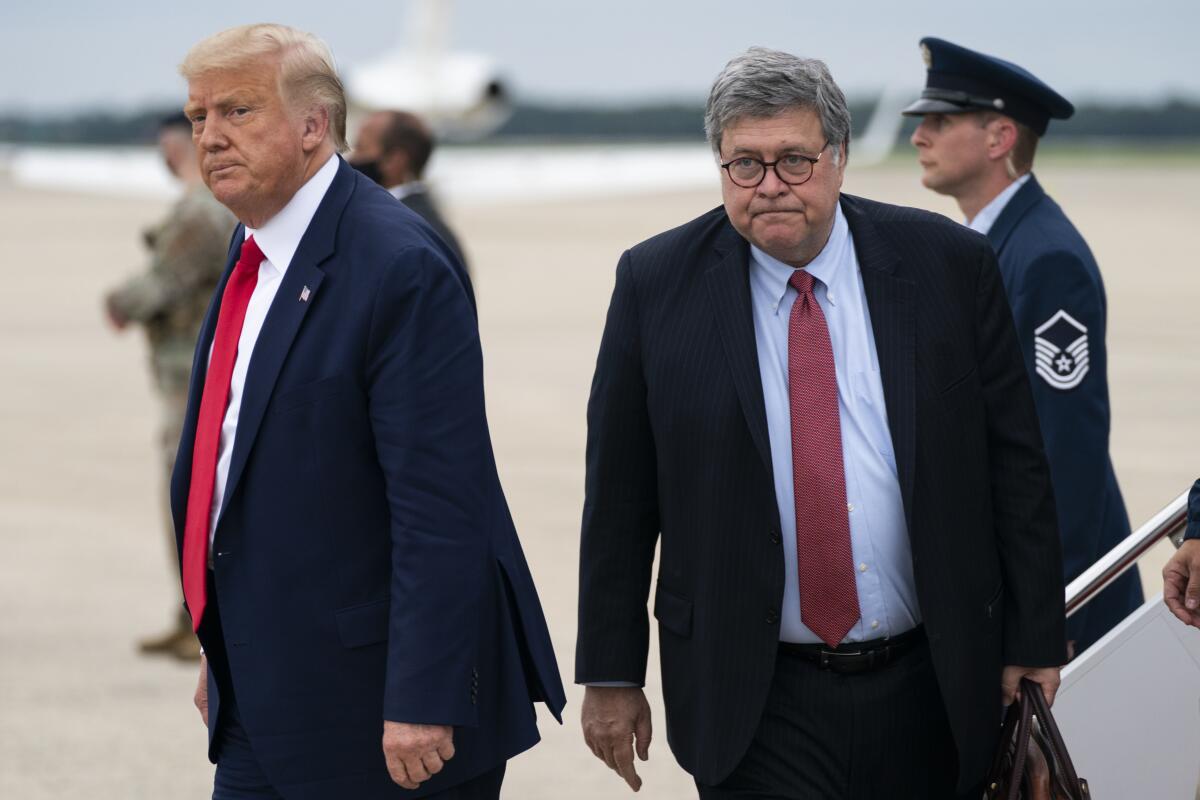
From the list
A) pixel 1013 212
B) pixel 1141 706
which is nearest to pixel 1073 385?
pixel 1013 212

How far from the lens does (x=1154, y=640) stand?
3336 millimetres

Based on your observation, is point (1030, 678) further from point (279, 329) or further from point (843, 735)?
point (279, 329)

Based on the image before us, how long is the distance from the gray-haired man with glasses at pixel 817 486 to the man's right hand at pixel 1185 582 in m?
0.21

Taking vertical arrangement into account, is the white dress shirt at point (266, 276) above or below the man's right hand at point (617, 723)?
above

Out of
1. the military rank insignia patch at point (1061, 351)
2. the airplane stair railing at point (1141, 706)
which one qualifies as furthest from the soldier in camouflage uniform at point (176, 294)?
Answer: the airplane stair railing at point (1141, 706)

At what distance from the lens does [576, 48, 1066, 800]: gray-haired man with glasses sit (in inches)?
A: 119

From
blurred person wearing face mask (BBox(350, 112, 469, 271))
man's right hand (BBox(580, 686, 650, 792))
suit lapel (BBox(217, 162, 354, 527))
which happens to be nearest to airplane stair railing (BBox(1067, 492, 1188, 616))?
man's right hand (BBox(580, 686, 650, 792))

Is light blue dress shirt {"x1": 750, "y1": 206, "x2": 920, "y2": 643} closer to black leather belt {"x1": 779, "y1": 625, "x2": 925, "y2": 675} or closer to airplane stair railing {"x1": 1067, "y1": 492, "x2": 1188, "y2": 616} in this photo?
black leather belt {"x1": 779, "y1": 625, "x2": 925, "y2": 675}

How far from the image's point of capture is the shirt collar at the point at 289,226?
304cm

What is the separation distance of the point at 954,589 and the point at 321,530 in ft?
3.67

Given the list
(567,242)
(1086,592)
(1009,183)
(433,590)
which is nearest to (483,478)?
(433,590)

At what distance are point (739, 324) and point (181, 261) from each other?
4.33m

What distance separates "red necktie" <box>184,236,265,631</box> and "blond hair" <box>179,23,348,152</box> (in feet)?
0.96

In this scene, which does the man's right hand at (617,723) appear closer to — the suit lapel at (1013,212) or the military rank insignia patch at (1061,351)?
the military rank insignia patch at (1061,351)
